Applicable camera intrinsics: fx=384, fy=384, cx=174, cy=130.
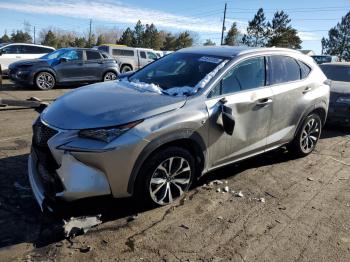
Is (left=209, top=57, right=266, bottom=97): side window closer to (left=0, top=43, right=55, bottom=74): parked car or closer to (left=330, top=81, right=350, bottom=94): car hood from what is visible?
(left=330, top=81, right=350, bottom=94): car hood

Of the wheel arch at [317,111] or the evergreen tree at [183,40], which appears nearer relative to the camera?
the wheel arch at [317,111]

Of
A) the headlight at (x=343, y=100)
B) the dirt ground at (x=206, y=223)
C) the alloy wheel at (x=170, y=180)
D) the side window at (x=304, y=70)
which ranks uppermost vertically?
the side window at (x=304, y=70)

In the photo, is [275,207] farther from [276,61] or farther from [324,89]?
[324,89]

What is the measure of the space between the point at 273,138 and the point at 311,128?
111 centimetres

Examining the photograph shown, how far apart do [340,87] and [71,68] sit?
9.62 metres

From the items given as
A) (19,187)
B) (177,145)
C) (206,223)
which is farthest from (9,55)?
(206,223)

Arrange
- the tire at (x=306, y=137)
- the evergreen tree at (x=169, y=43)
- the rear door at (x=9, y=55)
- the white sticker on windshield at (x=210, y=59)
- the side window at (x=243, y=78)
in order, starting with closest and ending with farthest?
1. the side window at (x=243, y=78)
2. the white sticker on windshield at (x=210, y=59)
3. the tire at (x=306, y=137)
4. the rear door at (x=9, y=55)
5. the evergreen tree at (x=169, y=43)

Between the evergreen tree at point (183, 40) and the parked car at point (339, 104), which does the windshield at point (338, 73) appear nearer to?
the parked car at point (339, 104)

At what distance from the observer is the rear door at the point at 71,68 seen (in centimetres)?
1405

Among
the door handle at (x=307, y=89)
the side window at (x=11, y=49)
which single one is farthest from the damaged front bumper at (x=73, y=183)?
the side window at (x=11, y=49)

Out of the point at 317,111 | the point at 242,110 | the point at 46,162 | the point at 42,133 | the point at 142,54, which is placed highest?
→ the point at 142,54

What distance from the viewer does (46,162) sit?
3.69 metres

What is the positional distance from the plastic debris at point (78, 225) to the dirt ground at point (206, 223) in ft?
0.25

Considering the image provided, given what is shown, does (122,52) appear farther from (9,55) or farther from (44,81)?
(44,81)
